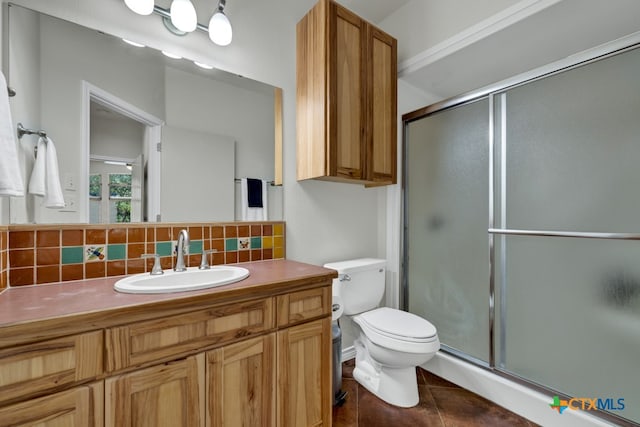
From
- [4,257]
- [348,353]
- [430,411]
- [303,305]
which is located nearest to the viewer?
[4,257]

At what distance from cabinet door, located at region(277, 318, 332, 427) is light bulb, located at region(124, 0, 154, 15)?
4.93 ft

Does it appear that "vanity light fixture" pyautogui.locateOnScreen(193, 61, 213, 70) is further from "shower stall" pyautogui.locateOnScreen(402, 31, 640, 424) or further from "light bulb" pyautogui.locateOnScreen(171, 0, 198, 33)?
"shower stall" pyautogui.locateOnScreen(402, 31, 640, 424)

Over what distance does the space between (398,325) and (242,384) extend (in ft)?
3.21

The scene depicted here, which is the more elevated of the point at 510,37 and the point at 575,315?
the point at 510,37

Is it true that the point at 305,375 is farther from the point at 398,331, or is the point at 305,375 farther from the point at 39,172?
the point at 39,172

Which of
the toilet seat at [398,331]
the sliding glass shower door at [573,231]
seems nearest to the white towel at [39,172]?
the toilet seat at [398,331]

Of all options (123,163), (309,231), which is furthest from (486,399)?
(123,163)

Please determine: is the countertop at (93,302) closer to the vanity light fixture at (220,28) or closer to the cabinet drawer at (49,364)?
the cabinet drawer at (49,364)

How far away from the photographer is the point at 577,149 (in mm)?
1494

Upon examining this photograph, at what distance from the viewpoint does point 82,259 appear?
115 cm

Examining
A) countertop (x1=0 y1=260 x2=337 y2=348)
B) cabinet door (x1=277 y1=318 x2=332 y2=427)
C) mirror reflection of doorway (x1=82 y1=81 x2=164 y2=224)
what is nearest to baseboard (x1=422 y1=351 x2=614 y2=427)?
cabinet door (x1=277 y1=318 x2=332 y2=427)

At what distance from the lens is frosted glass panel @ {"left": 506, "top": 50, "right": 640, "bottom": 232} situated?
1.35m

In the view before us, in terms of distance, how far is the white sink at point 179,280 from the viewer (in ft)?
3.07

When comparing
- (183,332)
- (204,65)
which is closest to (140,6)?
(204,65)
